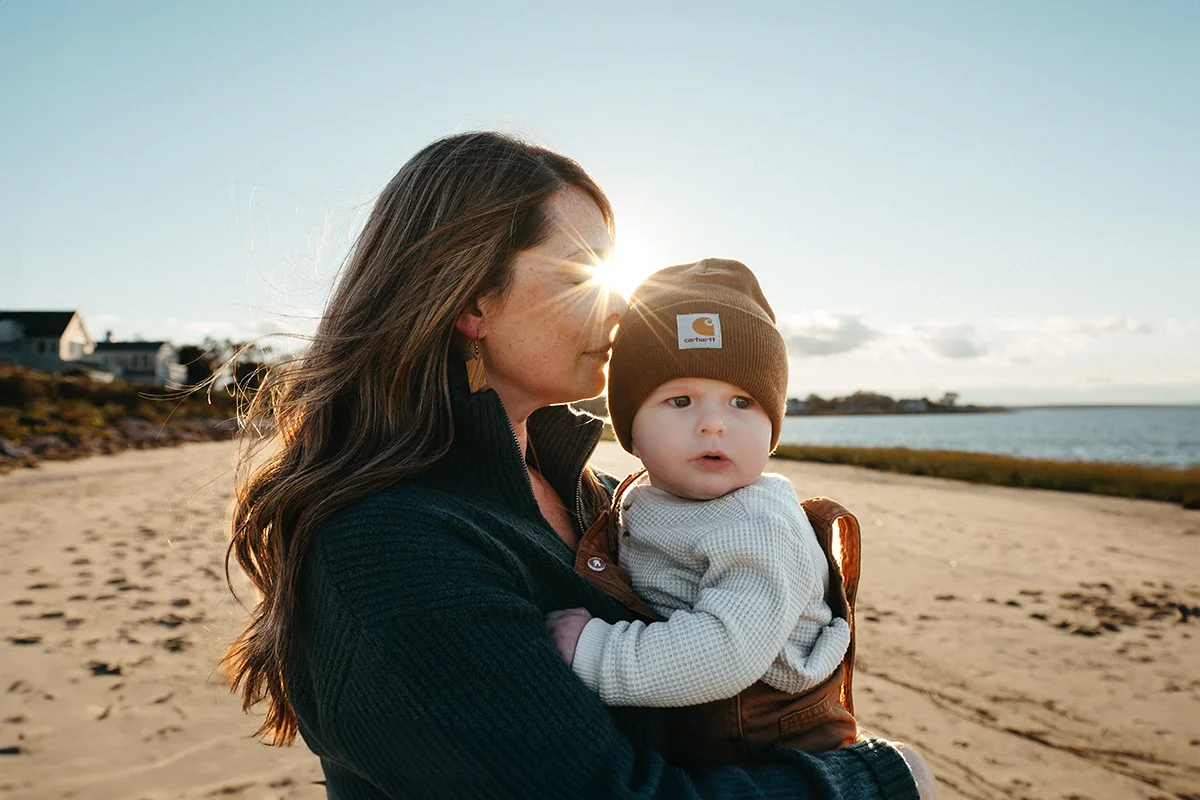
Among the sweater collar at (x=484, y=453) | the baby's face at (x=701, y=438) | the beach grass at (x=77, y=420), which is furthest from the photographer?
the beach grass at (x=77, y=420)

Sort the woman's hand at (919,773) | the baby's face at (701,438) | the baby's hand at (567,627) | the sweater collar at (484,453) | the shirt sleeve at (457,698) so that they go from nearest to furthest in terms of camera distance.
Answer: the shirt sleeve at (457,698) < the baby's hand at (567,627) < the woman's hand at (919,773) < the sweater collar at (484,453) < the baby's face at (701,438)

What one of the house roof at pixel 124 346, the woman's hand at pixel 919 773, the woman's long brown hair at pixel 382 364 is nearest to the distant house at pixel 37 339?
the house roof at pixel 124 346

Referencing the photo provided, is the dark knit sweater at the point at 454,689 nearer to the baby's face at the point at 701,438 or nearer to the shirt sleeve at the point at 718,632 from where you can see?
the shirt sleeve at the point at 718,632

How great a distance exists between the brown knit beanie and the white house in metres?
65.9

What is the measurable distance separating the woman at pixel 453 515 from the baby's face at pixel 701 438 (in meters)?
0.24

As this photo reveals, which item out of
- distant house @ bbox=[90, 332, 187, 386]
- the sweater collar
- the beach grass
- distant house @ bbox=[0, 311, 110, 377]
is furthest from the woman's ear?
distant house @ bbox=[90, 332, 187, 386]

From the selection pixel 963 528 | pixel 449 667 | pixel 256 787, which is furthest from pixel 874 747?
pixel 963 528

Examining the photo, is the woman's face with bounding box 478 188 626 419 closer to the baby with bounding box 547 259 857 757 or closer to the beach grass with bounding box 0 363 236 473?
the baby with bounding box 547 259 857 757

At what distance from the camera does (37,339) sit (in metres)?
58.2

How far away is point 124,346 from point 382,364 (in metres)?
76.4

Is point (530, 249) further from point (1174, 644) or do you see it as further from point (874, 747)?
point (1174, 644)

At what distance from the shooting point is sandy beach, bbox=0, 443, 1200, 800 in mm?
3902

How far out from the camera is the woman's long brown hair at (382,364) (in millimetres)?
1648

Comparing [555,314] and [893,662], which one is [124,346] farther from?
[555,314]
